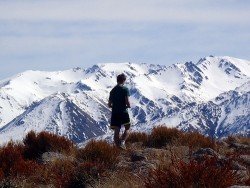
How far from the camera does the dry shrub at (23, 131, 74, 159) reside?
1398 cm

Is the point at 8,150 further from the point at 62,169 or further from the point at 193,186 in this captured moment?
the point at 193,186

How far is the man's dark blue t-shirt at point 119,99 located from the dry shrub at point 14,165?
425cm

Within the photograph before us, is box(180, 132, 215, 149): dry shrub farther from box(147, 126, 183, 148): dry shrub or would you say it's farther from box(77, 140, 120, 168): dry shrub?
box(77, 140, 120, 168): dry shrub

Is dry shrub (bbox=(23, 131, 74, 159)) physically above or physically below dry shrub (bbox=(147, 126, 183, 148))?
above

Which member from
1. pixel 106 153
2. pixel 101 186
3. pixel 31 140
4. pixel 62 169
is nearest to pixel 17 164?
pixel 62 169

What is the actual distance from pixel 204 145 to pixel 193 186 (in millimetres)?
7871

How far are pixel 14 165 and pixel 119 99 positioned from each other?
531 centimetres

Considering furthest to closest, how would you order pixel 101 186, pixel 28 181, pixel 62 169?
1. pixel 62 169
2. pixel 28 181
3. pixel 101 186

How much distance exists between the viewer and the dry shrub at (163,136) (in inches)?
608

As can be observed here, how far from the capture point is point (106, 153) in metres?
11.7

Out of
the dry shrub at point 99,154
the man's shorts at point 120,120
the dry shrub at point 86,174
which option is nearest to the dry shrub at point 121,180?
the dry shrub at point 86,174

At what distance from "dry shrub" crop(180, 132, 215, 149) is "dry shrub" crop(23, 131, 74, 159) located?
2.89m

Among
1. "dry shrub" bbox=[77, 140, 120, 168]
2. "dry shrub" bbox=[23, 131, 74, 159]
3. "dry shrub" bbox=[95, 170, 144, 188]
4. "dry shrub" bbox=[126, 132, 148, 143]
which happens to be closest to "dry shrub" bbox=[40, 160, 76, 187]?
"dry shrub" bbox=[77, 140, 120, 168]

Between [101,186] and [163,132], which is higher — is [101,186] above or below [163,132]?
above
